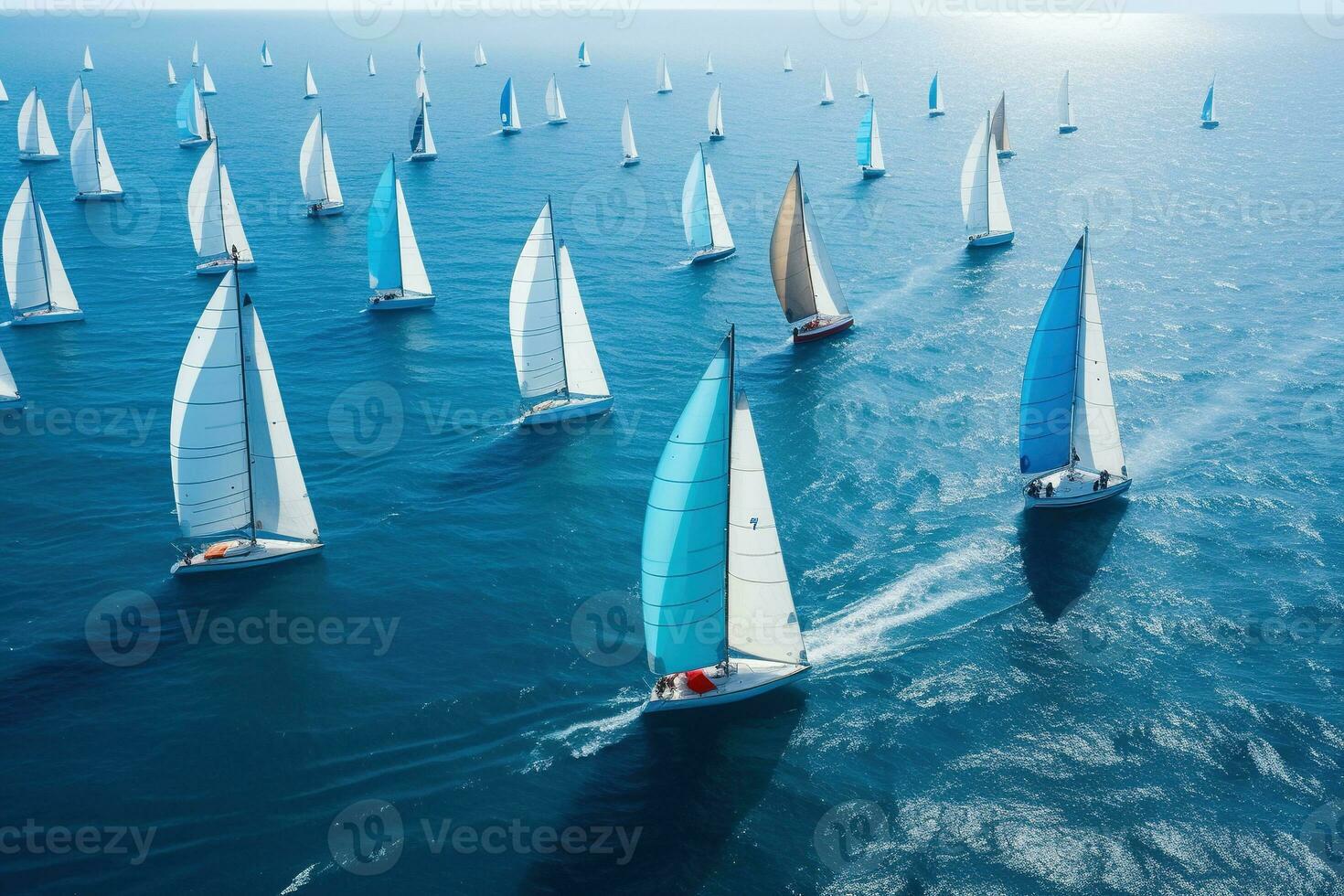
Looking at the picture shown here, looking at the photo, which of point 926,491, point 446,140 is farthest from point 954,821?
point 446,140

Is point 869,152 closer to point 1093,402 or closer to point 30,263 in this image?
point 1093,402

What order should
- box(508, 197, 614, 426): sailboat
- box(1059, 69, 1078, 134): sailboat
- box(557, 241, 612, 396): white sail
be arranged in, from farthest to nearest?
box(1059, 69, 1078, 134): sailboat, box(557, 241, 612, 396): white sail, box(508, 197, 614, 426): sailboat

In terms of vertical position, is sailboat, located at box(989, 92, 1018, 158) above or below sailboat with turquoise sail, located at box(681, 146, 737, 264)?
above

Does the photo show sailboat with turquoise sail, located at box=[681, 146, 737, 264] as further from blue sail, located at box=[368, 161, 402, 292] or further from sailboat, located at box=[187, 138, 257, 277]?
sailboat, located at box=[187, 138, 257, 277]

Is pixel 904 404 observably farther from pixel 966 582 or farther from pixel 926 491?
pixel 966 582

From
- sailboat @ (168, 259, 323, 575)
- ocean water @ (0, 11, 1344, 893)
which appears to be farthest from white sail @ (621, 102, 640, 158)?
sailboat @ (168, 259, 323, 575)
